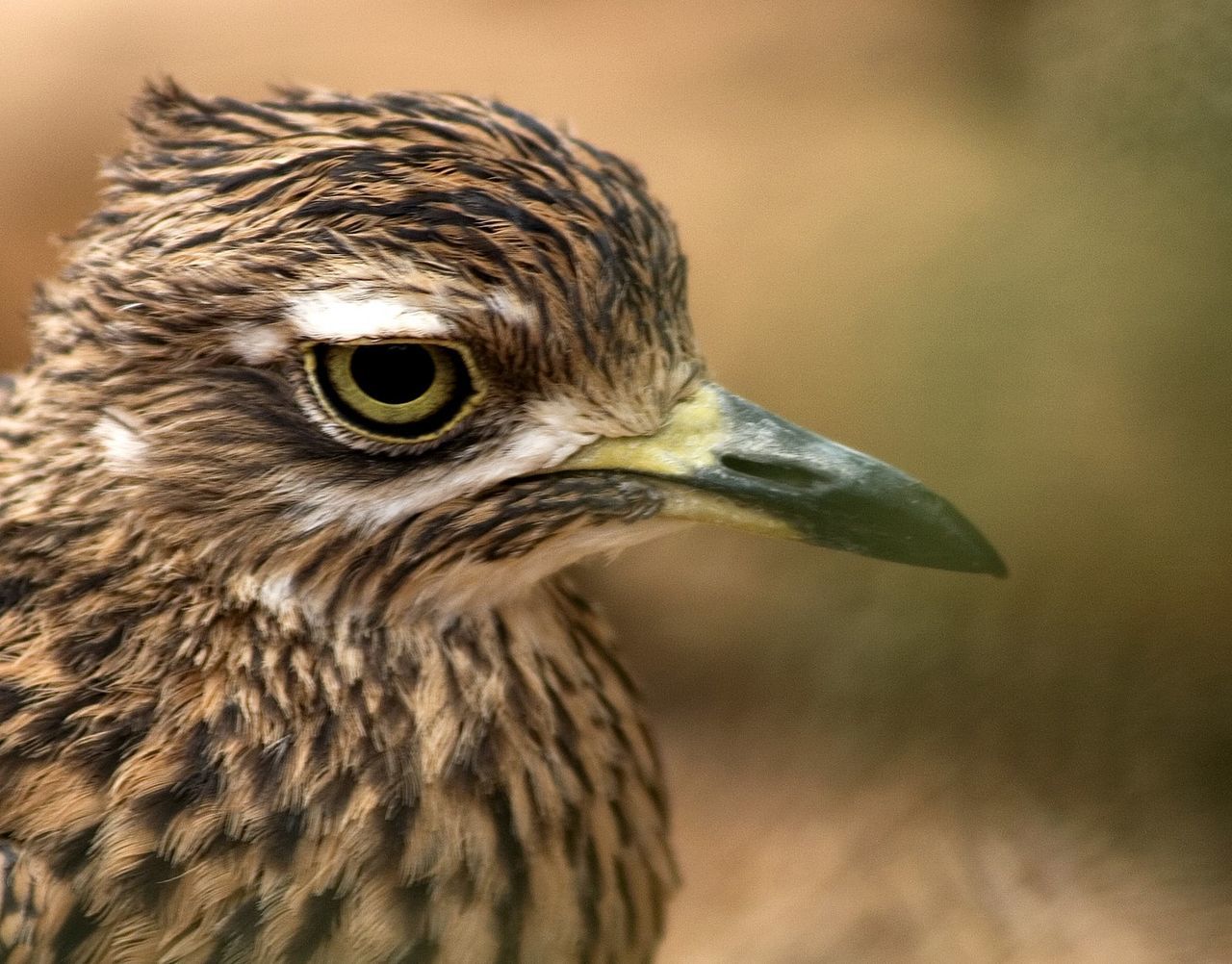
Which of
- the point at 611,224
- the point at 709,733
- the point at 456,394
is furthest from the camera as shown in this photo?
the point at 709,733

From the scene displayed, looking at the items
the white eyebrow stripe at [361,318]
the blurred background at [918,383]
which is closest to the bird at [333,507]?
the white eyebrow stripe at [361,318]

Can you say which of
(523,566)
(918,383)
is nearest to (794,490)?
(523,566)

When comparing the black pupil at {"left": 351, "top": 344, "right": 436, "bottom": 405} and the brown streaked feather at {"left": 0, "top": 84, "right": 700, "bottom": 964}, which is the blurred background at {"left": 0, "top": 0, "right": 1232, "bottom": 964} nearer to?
the brown streaked feather at {"left": 0, "top": 84, "right": 700, "bottom": 964}

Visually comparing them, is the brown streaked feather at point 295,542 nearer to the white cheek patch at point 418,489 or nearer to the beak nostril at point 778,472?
the white cheek patch at point 418,489

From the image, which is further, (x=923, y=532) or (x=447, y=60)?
(x=447, y=60)

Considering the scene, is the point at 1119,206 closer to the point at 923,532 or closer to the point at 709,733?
the point at 923,532

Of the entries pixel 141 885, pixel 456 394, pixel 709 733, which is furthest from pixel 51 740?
pixel 709 733
